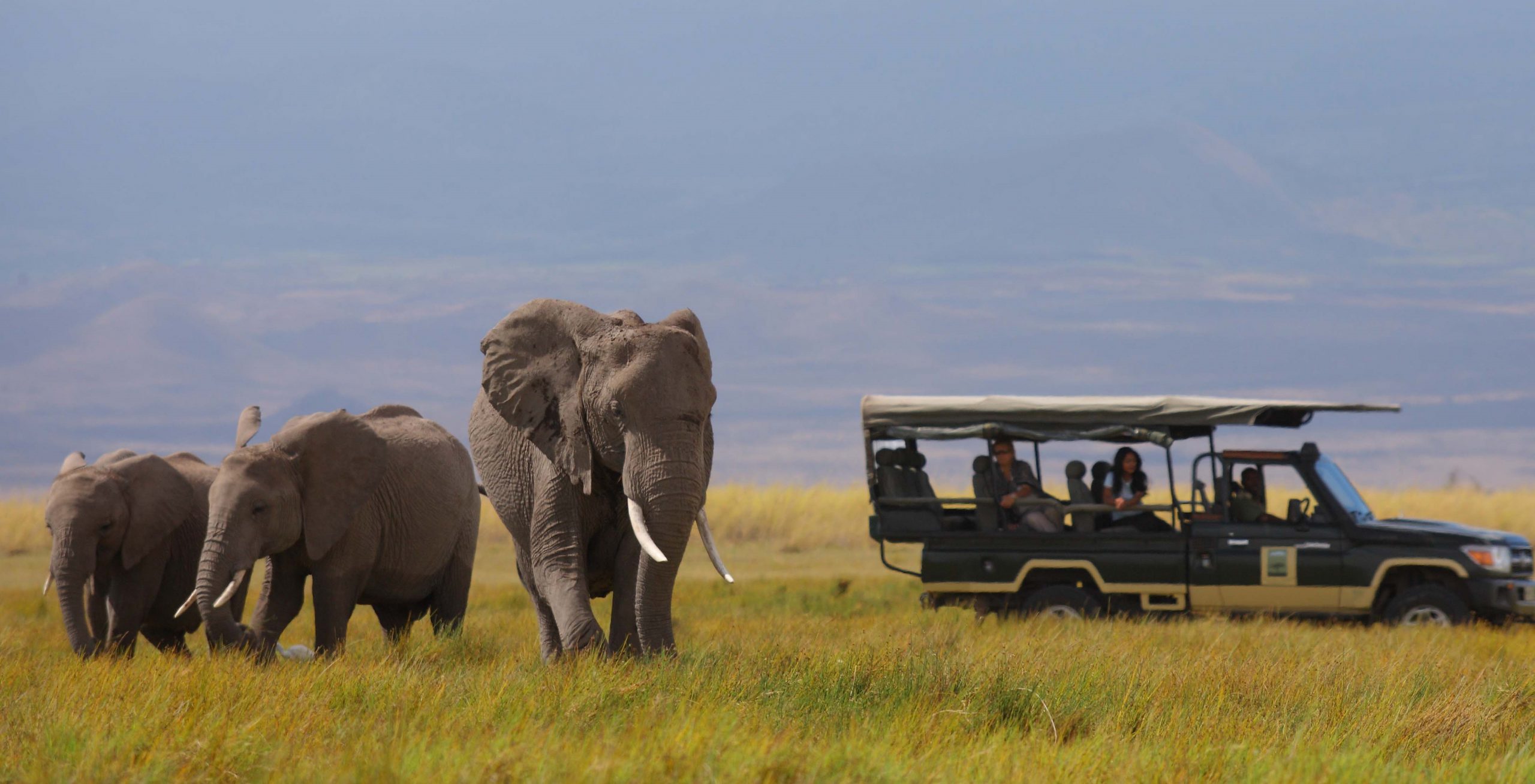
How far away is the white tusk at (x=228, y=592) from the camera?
33.5ft

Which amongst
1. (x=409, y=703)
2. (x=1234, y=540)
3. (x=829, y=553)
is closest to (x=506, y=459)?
(x=409, y=703)

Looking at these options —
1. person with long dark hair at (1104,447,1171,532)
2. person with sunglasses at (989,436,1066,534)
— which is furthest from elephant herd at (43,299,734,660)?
person with long dark hair at (1104,447,1171,532)

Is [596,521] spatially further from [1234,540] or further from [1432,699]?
[1234,540]

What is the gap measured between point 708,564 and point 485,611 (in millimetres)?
11960

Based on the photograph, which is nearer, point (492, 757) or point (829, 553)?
point (492, 757)

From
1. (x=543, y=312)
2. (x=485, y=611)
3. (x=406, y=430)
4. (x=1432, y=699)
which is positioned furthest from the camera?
(x=485, y=611)

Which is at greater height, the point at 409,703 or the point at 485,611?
the point at 409,703

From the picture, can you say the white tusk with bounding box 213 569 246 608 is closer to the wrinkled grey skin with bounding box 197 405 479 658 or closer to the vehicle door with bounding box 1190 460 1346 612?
the wrinkled grey skin with bounding box 197 405 479 658

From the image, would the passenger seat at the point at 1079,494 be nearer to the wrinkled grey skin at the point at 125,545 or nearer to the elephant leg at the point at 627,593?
the elephant leg at the point at 627,593

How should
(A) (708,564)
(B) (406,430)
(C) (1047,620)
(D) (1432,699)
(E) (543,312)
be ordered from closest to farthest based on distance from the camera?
1. (D) (1432,699)
2. (E) (543,312)
3. (B) (406,430)
4. (C) (1047,620)
5. (A) (708,564)

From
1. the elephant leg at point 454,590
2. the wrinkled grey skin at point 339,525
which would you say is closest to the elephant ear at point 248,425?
the wrinkled grey skin at point 339,525

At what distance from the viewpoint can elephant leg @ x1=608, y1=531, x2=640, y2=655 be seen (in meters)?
8.93

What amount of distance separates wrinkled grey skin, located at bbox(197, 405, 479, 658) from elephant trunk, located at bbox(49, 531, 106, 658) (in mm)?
1429

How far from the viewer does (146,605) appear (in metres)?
12.1
